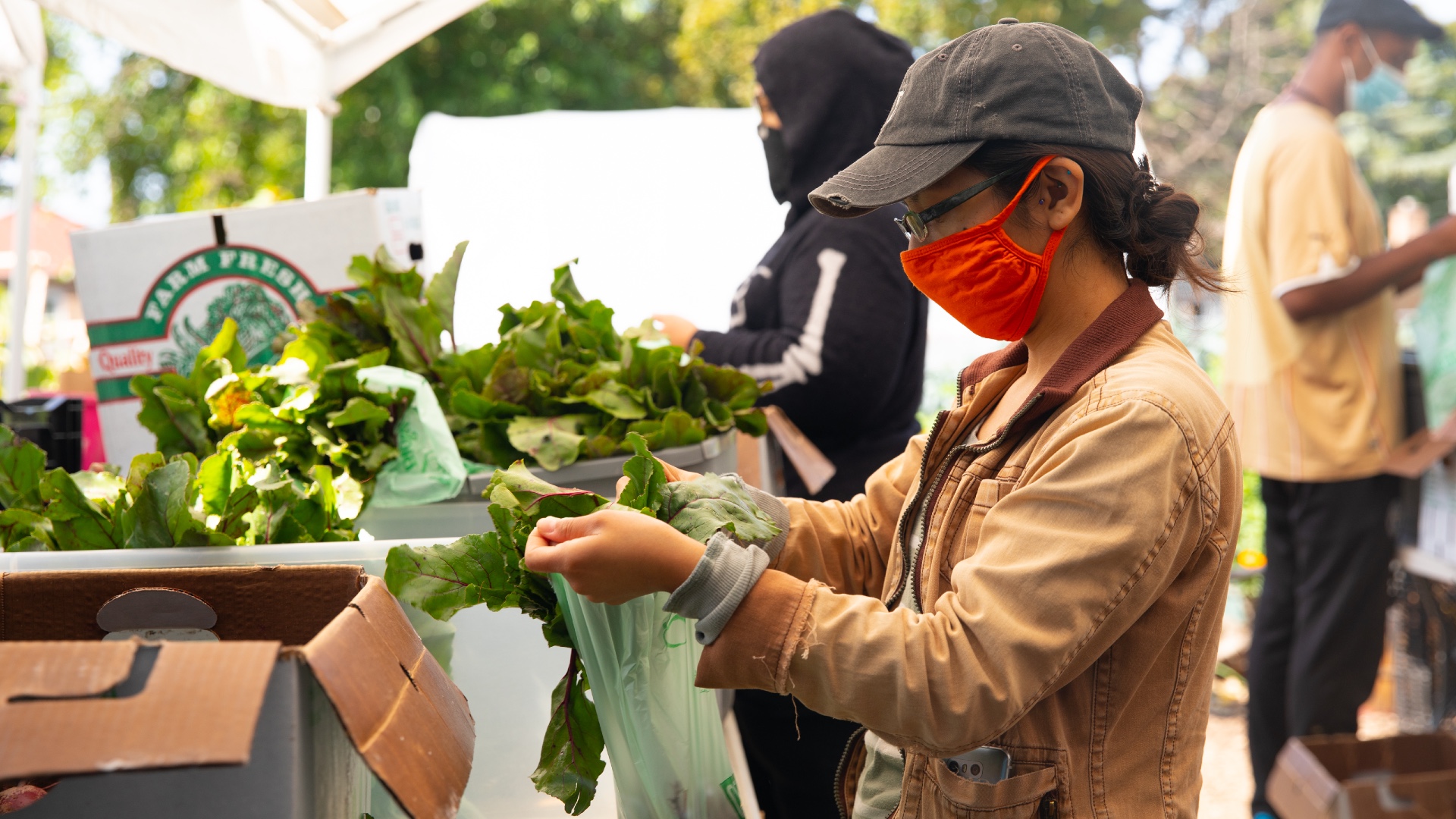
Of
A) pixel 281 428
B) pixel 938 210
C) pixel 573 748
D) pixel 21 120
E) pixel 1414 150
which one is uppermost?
pixel 938 210

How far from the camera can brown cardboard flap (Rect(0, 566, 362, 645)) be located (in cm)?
107

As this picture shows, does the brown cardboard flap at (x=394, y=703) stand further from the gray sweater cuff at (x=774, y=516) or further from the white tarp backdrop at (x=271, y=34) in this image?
the white tarp backdrop at (x=271, y=34)

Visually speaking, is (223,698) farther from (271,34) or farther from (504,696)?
(271,34)

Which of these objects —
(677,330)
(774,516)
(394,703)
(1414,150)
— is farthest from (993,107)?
(1414,150)

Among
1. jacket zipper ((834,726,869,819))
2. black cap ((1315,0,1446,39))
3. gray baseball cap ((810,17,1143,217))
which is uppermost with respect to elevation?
black cap ((1315,0,1446,39))

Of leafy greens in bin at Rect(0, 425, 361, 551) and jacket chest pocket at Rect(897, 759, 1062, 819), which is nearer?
jacket chest pocket at Rect(897, 759, 1062, 819)

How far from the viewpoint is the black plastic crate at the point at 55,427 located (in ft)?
6.50

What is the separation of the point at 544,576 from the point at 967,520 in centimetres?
46

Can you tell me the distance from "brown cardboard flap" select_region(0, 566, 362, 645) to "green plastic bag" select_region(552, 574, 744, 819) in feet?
0.79

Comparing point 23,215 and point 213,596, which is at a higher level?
point 213,596

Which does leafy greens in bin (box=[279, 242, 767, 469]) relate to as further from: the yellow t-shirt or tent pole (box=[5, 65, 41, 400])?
the yellow t-shirt

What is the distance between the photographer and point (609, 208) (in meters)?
5.00

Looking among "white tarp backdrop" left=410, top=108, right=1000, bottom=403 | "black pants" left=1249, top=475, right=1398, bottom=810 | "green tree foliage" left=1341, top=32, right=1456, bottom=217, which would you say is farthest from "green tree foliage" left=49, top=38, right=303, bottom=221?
"black pants" left=1249, top=475, right=1398, bottom=810

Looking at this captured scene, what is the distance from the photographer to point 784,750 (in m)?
1.94
